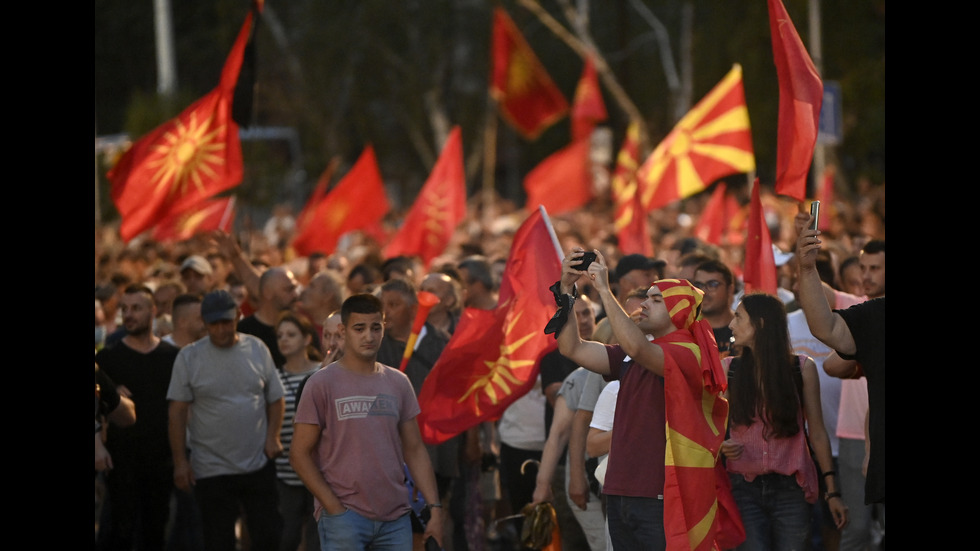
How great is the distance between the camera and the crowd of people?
18.0 ft

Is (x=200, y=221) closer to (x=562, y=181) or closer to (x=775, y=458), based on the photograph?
(x=562, y=181)

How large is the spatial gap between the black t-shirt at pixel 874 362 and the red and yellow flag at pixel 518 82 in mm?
13267

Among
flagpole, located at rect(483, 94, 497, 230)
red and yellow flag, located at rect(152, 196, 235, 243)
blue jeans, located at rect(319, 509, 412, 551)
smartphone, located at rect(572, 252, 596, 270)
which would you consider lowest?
blue jeans, located at rect(319, 509, 412, 551)

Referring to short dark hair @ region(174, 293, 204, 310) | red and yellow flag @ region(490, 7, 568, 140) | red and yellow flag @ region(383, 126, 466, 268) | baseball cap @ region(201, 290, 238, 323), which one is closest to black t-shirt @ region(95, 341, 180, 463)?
short dark hair @ region(174, 293, 204, 310)

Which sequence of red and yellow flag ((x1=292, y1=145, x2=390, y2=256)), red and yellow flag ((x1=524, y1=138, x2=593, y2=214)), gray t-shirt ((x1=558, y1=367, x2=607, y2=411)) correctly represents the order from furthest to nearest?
red and yellow flag ((x1=524, y1=138, x2=593, y2=214)), red and yellow flag ((x1=292, y1=145, x2=390, y2=256)), gray t-shirt ((x1=558, y1=367, x2=607, y2=411))

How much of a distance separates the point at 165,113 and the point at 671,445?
18830 mm

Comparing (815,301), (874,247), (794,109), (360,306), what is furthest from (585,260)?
(874,247)

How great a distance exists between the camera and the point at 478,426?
805 cm

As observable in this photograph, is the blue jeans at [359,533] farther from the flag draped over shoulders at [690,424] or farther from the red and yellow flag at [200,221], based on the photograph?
the red and yellow flag at [200,221]

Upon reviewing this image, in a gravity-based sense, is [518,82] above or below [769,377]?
above

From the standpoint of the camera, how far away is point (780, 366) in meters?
5.97

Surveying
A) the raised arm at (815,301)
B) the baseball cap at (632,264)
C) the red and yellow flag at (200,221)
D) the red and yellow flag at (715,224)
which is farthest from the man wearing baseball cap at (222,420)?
the red and yellow flag at (715,224)

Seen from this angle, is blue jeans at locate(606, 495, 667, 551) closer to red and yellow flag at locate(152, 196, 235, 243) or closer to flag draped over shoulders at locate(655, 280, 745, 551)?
flag draped over shoulders at locate(655, 280, 745, 551)

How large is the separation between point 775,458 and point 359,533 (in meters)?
1.95
